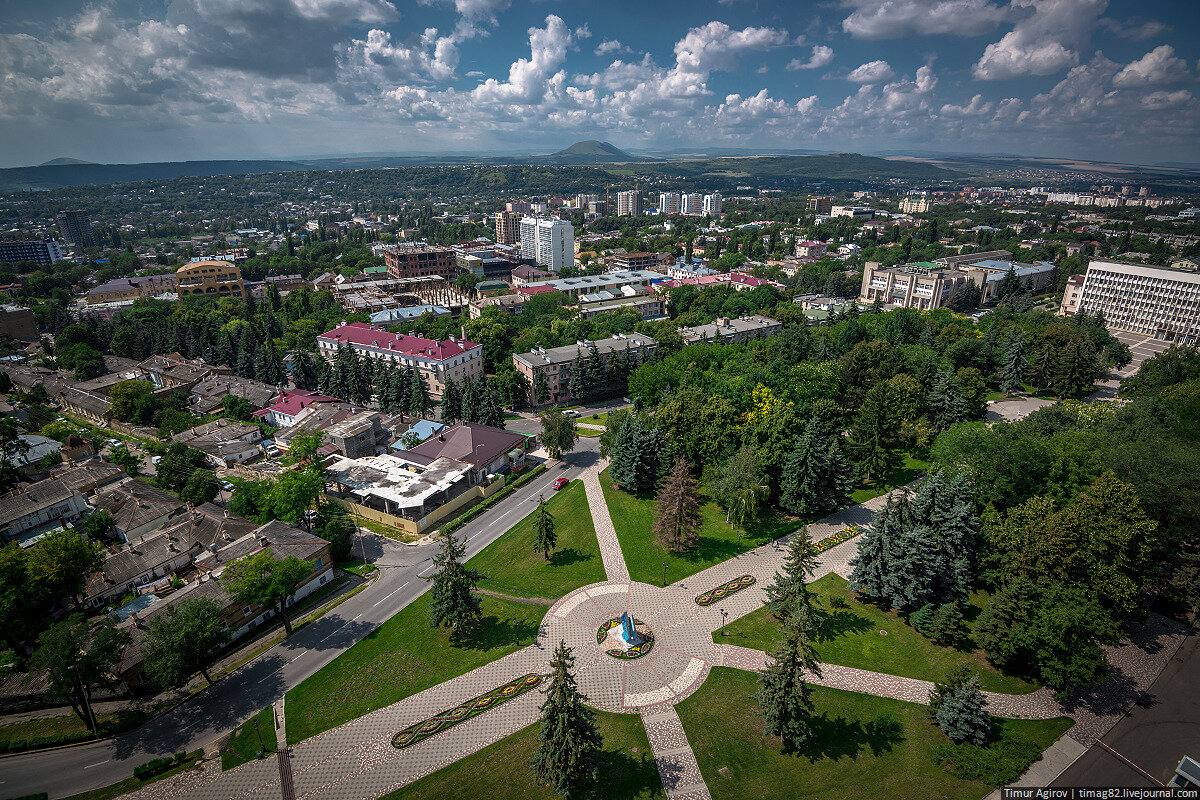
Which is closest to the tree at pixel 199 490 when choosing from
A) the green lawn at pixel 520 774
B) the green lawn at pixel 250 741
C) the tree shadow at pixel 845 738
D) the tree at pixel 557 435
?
the green lawn at pixel 250 741

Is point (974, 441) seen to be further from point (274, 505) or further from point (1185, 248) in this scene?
point (1185, 248)

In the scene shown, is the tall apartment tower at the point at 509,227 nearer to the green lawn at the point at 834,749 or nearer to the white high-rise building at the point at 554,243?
the white high-rise building at the point at 554,243

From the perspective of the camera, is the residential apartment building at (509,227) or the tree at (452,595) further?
the residential apartment building at (509,227)

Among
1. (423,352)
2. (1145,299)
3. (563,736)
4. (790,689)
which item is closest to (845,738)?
(790,689)

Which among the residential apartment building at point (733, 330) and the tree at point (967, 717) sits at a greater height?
the residential apartment building at point (733, 330)

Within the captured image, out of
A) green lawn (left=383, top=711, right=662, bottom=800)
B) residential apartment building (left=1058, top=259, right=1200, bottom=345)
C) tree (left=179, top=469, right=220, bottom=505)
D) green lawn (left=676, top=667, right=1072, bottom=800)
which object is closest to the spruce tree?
tree (left=179, top=469, right=220, bottom=505)

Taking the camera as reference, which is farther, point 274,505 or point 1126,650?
point 274,505

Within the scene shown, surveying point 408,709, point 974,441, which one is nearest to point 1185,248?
point 974,441
